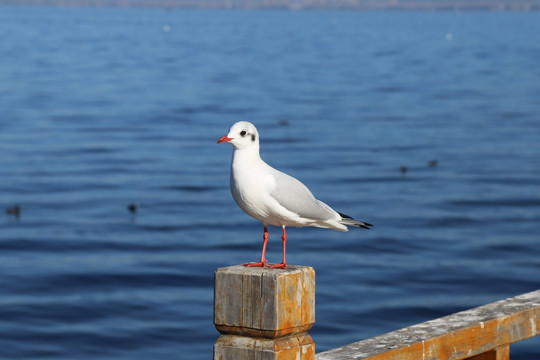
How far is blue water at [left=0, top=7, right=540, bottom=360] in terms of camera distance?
46.1 feet

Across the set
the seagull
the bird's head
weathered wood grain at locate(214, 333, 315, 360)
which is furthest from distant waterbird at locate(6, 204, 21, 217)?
weathered wood grain at locate(214, 333, 315, 360)

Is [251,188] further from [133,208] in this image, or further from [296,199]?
[133,208]

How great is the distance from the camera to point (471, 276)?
1622cm

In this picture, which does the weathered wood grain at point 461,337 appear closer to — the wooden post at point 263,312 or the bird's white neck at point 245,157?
the wooden post at point 263,312

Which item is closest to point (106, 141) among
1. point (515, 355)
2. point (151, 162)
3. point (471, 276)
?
point (151, 162)

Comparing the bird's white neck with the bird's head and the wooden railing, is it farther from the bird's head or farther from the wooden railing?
the wooden railing

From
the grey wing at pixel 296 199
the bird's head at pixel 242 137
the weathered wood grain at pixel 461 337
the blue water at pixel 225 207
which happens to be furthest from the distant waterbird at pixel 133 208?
the bird's head at pixel 242 137

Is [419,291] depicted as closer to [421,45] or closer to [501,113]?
[501,113]

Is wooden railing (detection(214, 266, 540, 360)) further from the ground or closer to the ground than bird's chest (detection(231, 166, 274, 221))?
closer to the ground

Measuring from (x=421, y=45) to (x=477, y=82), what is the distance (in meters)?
54.6

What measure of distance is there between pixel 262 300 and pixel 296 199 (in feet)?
3.28

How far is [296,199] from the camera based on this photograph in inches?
210

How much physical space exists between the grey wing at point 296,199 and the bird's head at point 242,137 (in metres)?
0.22

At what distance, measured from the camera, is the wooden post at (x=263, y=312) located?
443 cm
